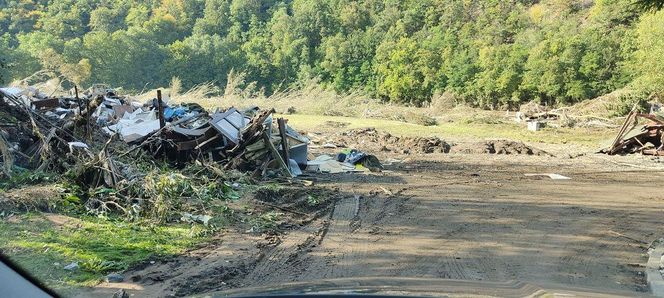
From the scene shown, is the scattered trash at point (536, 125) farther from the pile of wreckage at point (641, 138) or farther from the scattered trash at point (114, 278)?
the scattered trash at point (114, 278)

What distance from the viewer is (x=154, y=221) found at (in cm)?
799

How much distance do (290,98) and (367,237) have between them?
3013cm

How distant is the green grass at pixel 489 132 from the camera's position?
25.1m

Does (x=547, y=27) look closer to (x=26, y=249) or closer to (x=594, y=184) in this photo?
(x=594, y=184)

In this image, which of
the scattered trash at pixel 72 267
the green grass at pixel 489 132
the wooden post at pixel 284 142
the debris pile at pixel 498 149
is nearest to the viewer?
the scattered trash at pixel 72 267

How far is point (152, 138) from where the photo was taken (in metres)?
12.0

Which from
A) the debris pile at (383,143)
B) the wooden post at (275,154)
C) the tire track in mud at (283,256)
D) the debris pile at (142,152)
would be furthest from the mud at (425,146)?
the tire track in mud at (283,256)

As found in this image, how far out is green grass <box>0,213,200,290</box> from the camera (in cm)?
577

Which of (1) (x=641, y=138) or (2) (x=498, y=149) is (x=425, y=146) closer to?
(2) (x=498, y=149)

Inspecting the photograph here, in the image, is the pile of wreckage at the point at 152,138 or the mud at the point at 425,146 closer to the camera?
the pile of wreckage at the point at 152,138

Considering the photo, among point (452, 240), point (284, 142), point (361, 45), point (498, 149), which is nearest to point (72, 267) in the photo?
point (452, 240)

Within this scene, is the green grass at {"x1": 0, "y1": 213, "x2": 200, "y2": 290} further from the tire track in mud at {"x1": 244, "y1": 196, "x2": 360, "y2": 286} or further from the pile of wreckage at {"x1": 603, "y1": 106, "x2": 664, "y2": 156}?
the pile of wreckage at {"x1": 603, "y1": 106, "x2": 664, "y2": 156}

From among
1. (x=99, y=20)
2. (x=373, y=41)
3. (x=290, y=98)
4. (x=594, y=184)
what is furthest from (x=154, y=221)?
(x=99, y=20)

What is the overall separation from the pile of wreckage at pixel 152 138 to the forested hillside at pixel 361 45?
2801cm
